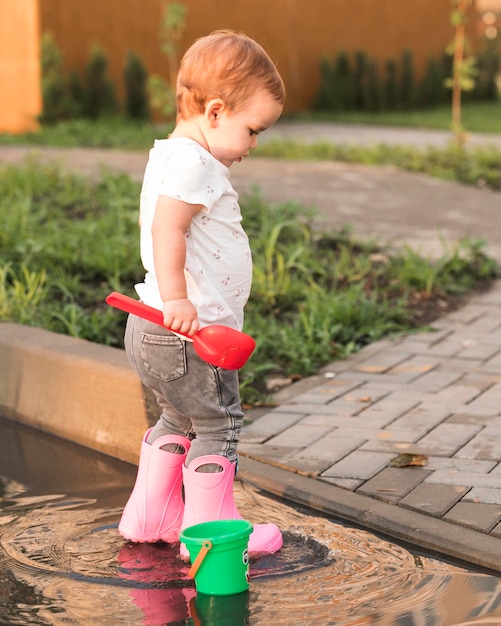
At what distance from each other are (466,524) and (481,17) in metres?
26.1

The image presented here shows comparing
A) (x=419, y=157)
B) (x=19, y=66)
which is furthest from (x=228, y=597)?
(x=19, y=66)

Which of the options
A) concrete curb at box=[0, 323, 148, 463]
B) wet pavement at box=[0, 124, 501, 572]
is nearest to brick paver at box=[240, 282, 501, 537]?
wet pavement at box=[0, 124, 501, 572]

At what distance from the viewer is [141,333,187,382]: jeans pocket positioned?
2865 millimetres

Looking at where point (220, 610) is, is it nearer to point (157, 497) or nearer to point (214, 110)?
point (157, 497)

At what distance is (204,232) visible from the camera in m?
2.84

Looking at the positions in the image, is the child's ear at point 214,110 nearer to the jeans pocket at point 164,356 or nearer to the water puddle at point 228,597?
the jeans pocket at point 164,356

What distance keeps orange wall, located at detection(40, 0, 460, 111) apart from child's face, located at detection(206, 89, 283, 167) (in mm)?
12981

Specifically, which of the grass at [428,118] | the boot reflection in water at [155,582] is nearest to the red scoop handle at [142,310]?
the boot reflection in water at [155,582]

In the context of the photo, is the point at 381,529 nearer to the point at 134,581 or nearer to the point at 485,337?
the point at 134,581

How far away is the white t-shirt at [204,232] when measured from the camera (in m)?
2.74

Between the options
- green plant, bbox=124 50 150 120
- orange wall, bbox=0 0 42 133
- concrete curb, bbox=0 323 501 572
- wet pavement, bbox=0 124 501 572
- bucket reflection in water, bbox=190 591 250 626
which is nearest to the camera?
bucket reflection in water, bbox=190 591 250 626

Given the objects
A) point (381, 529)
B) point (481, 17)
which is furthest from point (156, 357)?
point (481, 17)

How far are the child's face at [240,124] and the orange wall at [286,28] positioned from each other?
12981 mm

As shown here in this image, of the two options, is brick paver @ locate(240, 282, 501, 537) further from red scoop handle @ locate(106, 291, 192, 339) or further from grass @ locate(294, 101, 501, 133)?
grass @ locate(294, 101, 501, 133)
